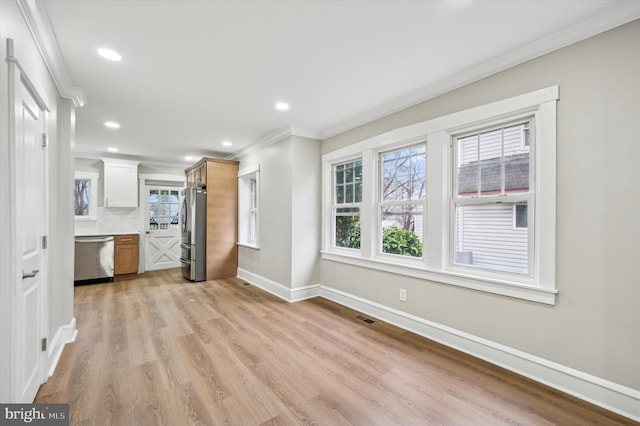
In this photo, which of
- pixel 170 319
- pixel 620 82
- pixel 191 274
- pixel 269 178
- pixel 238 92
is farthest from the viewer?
pixel 191 274

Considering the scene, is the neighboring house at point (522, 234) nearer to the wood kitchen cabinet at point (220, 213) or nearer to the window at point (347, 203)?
the window at point (347, 203)

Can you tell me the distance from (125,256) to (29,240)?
4.48 m

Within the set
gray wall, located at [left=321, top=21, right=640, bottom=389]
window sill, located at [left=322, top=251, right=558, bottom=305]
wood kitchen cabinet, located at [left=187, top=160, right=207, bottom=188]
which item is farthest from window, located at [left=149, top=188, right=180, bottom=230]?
gray wall, located at [left=321, top=21, right=640, bottom=389]

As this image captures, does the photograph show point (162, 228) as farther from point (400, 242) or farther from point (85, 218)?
point (400, 242)

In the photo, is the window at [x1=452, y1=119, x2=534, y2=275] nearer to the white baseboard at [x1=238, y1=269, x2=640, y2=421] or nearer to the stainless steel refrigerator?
the white baseboard at [x1=238, y1=269, x2=640, y2=421]

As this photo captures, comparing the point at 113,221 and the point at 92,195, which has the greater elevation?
the point at 92,195

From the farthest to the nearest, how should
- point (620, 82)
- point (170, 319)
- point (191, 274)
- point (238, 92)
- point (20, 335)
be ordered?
point (191, 274) → point (170, 319) → point (238, 92) → point (620, 82) → point (20, 335)

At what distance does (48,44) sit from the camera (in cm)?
206

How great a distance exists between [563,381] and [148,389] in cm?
304

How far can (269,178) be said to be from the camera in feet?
15.7

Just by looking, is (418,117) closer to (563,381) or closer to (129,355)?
(563,381)

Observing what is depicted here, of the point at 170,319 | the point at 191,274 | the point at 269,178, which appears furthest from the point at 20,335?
the point at 191,274

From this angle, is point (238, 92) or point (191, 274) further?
point (191, 274)

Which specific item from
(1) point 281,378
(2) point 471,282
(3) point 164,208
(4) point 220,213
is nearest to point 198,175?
(4) point 220,213
